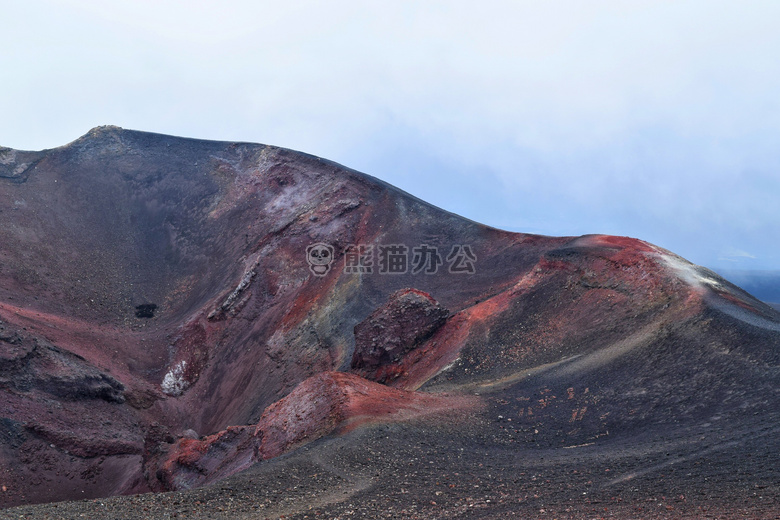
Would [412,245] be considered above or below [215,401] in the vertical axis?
above

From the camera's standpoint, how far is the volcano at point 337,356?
444 inches

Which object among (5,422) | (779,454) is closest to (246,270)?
(5,422)

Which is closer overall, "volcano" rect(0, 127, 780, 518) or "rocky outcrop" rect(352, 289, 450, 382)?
"volcano" rect(0, 127, 780, 518)

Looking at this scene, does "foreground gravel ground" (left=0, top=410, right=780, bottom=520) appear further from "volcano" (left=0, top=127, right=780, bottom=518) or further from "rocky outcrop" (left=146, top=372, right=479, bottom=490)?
"rocky outcrop" (left=146, top=372, right=479, bottom=490)

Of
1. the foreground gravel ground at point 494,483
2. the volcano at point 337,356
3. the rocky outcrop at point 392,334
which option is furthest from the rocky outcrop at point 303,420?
the rocky outcrop at point 392,334

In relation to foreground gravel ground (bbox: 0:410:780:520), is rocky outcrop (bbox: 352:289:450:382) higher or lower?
higher

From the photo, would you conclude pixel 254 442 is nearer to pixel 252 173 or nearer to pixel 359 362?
pixel 359 362

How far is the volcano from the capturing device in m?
11.3

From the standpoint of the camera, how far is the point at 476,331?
23297 millimetres

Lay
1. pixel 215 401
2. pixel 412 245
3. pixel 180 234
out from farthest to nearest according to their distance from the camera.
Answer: pixel 180 234 → pixel 412 245 → pixel 215 401

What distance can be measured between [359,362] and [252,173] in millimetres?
24282

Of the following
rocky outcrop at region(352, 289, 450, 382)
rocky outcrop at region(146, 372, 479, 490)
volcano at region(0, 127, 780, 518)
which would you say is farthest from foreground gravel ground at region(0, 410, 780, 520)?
rocky outcrop at region(352, 289, 450, 382)

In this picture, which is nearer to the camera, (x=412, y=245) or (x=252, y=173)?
(x=412, y=245)

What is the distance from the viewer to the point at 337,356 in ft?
86.5
